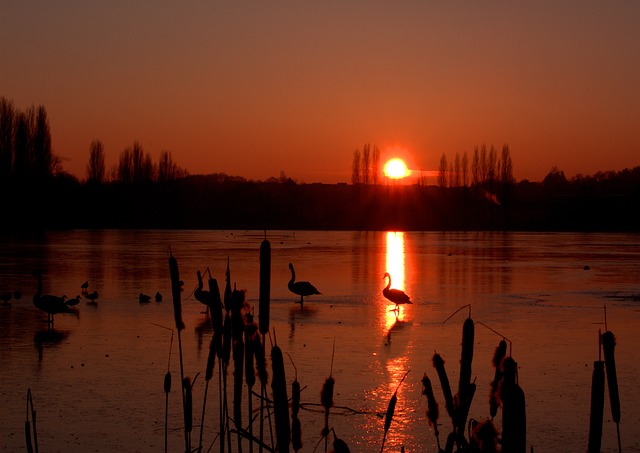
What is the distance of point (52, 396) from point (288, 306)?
24.6 ft

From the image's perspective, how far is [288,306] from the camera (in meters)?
14.5

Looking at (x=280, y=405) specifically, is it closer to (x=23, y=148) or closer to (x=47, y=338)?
(x=47, y=338)

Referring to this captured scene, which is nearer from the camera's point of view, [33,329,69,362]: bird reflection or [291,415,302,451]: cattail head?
[291,415,302,451]: cattail head

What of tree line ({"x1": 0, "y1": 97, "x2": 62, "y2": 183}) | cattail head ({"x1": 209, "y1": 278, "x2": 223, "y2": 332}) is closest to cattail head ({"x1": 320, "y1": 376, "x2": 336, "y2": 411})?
cattail head ({"x1": 209, "y1": 278, "x2": 223, "y2": 332})

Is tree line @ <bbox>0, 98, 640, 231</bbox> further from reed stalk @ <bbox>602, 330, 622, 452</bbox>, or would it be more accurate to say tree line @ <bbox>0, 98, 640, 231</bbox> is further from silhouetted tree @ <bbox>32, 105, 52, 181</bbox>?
reed stalk @ <bbox>602, 330, 622, 452</bbox>

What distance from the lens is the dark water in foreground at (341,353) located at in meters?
6.22

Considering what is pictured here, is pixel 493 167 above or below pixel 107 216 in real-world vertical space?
above

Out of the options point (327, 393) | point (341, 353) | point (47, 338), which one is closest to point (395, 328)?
point (341, 353)

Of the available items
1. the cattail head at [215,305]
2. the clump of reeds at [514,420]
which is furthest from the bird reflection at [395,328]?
the clump of reeds at [514,420]

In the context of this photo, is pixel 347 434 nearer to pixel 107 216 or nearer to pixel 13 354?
pixel 13 354

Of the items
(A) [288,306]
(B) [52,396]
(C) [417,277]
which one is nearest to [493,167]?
(C) [417,277]

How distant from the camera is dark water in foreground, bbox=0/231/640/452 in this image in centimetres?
622

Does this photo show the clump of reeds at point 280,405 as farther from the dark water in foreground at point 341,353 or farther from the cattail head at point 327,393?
the dark water in foreground at point 341,353

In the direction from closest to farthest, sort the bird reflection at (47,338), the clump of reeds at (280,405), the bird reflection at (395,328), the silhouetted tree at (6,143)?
the clump of reeds at (280,405) < the bird reflection at (47,338) < the bird reflection at (395,328) < the silhouetted tree at (6,143)
